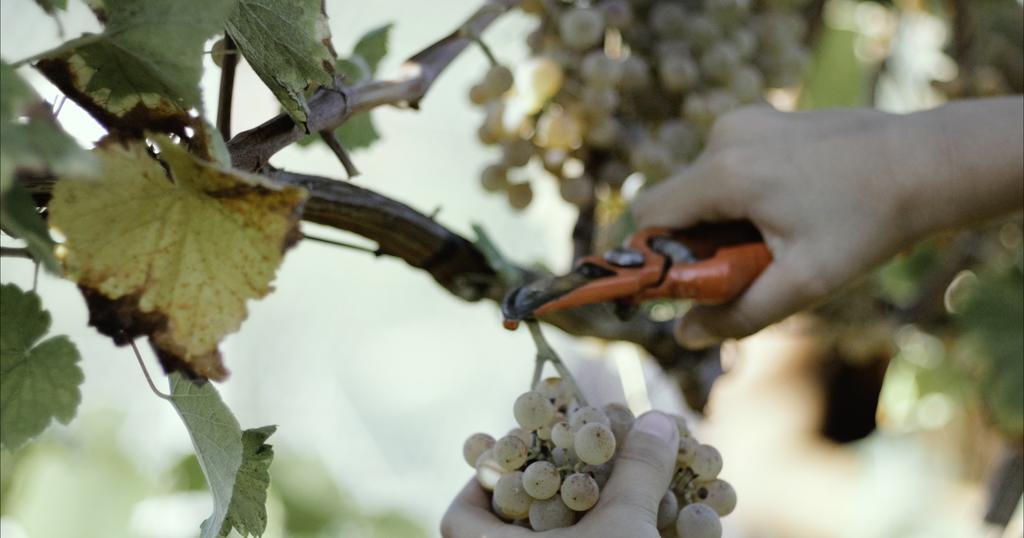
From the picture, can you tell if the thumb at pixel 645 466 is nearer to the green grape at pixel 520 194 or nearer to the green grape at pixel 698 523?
the green grape at pixel 698 523

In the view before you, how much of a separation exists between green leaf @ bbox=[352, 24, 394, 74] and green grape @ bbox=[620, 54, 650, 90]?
0.93 ft

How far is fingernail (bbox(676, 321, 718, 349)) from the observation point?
89 centimetres

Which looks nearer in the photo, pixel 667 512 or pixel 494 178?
pixel 667 512

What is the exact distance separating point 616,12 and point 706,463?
1.59 feet

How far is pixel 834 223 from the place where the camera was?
2.64 feet

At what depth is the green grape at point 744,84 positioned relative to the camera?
1.02 metres

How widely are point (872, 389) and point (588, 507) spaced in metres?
1.16

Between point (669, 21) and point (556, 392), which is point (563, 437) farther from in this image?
point (669, 21)

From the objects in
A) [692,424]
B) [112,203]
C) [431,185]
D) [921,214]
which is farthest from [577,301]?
[431,185]

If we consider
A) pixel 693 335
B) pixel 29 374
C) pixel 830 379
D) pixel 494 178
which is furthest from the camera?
pixel 830 379

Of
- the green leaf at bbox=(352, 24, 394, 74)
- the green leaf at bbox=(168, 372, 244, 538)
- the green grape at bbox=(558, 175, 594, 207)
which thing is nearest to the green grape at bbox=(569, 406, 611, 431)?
the green leaf at bbox=(168, 372, 244, 538)

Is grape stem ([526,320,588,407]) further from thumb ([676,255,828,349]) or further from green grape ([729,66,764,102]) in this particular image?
green grape ([729,66,764,102])

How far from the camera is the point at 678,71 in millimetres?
976

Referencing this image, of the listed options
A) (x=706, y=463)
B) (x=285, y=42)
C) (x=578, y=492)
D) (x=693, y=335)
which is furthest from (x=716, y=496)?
(x=285, y=42)
